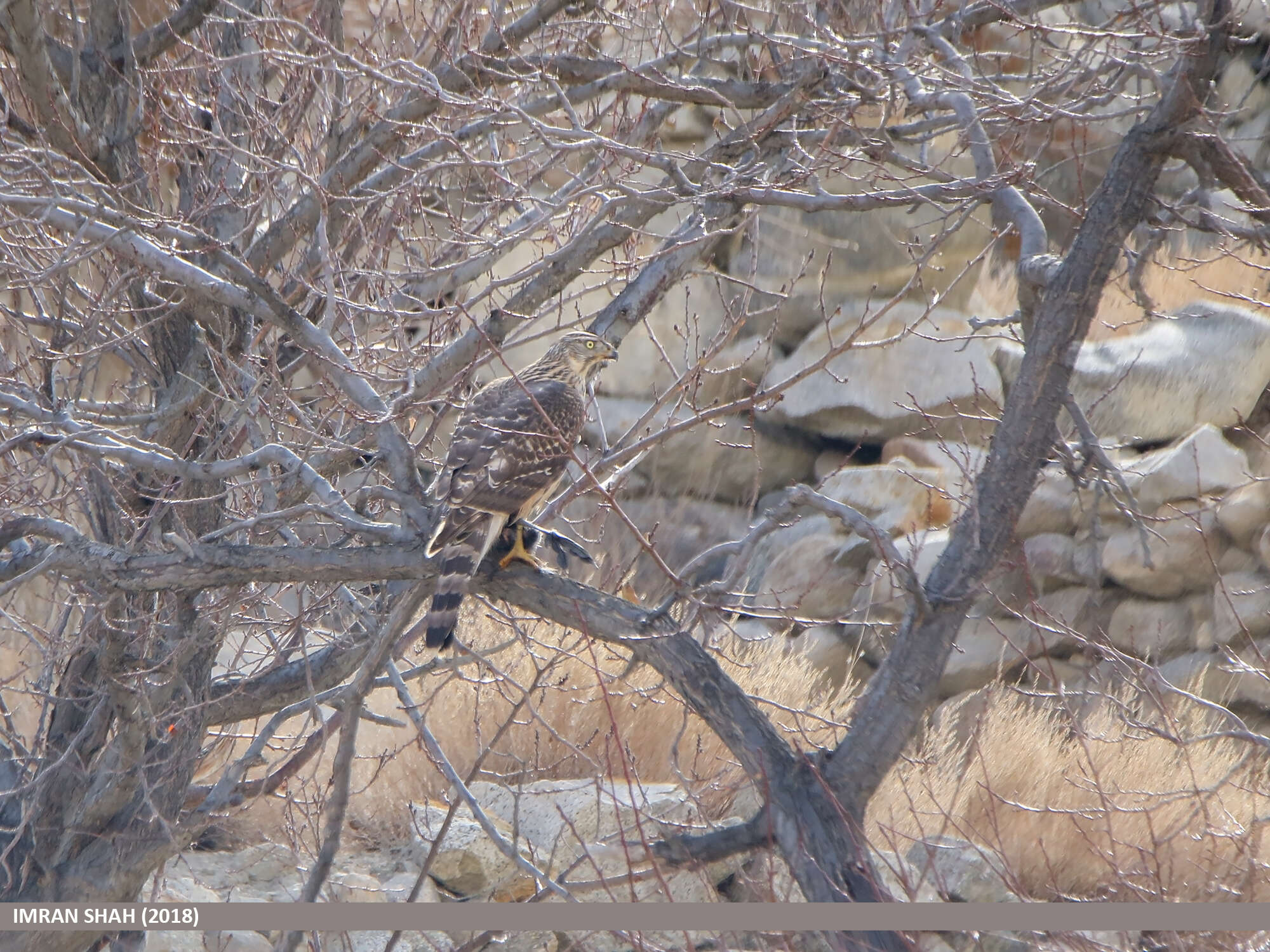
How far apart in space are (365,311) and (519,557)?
1.18m

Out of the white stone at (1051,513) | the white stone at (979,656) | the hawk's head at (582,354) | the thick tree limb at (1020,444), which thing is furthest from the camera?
the white stone at (1051,513)

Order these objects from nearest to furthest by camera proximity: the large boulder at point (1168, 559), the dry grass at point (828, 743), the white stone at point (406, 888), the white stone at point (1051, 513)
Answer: the white stone at point (406, 888), the dry grass at point (828, 743), the large boulder at point (1168, 559), the white stone at point (1051, 513)

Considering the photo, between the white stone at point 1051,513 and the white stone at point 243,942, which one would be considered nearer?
the white stone at point 243,942

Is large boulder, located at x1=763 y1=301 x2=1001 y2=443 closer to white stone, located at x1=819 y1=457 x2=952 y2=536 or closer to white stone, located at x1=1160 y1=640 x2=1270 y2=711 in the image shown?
white stone, located at x1=819 y1=457 x2=952 y2=536

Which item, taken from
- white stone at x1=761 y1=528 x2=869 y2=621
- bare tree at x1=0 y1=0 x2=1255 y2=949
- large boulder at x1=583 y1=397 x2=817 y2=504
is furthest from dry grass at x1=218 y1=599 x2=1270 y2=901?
large boulder at x1=583 y1=397 x2=817 y2=504

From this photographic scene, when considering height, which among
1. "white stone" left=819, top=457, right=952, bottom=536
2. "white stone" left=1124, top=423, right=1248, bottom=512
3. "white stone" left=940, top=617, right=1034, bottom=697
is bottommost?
"white stone" left=940, top=617, right=1034, bottom=697

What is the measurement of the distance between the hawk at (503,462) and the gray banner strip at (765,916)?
0.87 metres

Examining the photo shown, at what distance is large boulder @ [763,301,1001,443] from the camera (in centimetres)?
1279

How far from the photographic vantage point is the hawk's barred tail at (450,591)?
11.8ft

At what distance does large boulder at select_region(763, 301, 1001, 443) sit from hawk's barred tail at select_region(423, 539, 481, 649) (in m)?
9.55

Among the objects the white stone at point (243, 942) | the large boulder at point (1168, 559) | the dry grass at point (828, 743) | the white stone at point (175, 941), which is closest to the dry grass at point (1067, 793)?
the dry grass at point (828, 743)

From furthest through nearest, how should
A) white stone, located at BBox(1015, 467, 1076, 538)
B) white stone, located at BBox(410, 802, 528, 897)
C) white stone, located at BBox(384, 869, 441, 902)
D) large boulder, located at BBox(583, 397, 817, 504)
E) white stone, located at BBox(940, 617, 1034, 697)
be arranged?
large boulder, located at BBox(583, 397, 817, 504)
white stone, located at BBox(1015, 467, 1076, 538)
white stone, located at BBox(940, 617, 1034, 697)
white stone, located at BBox(410, 802, 528, 897)
white stone, located at BBox(384, 869, 441, 902)

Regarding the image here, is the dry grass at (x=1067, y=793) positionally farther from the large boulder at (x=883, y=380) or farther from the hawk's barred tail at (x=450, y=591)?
the large boulder at (x=883, y=380)

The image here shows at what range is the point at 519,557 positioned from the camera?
392 cm
